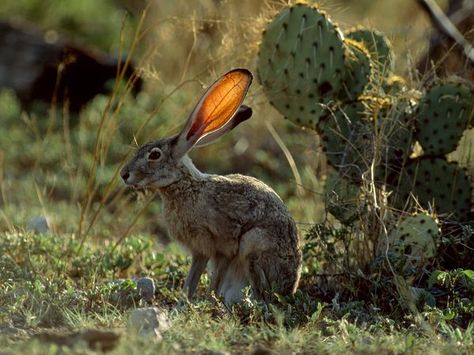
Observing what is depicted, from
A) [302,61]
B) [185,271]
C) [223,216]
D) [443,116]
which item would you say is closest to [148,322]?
[223,216]

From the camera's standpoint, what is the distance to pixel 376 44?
7.32m

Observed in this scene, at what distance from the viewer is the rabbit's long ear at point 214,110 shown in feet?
19.3

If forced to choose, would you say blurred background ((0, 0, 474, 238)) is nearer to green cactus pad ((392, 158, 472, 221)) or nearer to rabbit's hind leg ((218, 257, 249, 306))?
green cactus pad ((392, 158, 472, 221))

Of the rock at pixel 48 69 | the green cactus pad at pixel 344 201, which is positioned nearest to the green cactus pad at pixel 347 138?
the green cactus pad at pixel 344 201

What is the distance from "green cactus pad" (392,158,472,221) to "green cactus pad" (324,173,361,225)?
424 millimetres

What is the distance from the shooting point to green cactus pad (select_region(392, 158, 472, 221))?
6957mm

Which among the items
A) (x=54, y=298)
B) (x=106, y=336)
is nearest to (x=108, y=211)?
(x=54, y=298)

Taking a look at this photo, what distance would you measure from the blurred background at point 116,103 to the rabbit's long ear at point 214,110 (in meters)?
→ 0.95

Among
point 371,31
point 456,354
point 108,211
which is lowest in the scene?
point 108,211

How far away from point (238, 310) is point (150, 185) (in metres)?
1.01

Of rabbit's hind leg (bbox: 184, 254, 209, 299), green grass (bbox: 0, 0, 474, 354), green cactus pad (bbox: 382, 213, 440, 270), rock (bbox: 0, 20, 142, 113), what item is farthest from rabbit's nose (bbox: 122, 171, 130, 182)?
rock (bbox: 0, 20, 142, 113)

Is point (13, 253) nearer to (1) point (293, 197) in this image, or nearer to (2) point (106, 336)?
(2) point (106, 336)

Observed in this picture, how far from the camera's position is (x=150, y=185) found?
19.4ft

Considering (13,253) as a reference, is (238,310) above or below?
above
